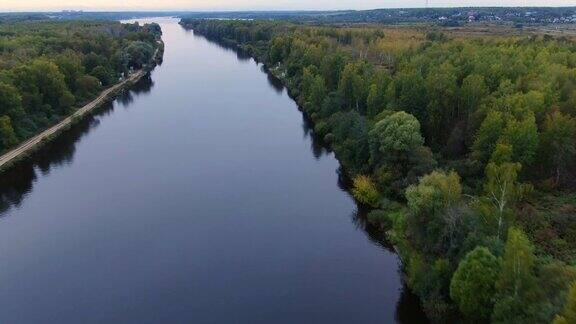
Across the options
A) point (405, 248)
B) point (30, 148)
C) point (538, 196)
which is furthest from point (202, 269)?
point (30, 148)

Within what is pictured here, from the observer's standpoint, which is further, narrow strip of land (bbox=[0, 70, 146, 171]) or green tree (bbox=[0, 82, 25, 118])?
green tree (bbox=[0, 82, 25, 118])

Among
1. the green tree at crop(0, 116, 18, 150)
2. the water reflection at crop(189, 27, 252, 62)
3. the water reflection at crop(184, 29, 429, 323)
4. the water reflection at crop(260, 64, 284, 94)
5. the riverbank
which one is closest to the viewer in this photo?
the water reflection at crop(184, 29, 429, 323)

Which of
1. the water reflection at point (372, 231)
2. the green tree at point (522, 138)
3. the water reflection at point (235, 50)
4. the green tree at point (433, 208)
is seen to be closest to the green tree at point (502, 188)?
the green tree at point (433, 208)

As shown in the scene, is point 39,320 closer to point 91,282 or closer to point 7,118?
point 91,282

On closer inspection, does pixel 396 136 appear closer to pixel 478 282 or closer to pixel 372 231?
pixel 372 231

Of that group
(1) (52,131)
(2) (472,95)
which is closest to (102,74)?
(1) (52,131)

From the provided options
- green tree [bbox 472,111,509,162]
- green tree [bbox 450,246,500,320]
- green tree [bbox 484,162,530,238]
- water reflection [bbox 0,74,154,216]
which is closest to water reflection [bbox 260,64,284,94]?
water reflection [bbox 0,74,154,216]

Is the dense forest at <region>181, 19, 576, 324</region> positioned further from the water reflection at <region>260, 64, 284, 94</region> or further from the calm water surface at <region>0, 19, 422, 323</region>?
the water reflection at <region>260, 64, 284, 94</region>
